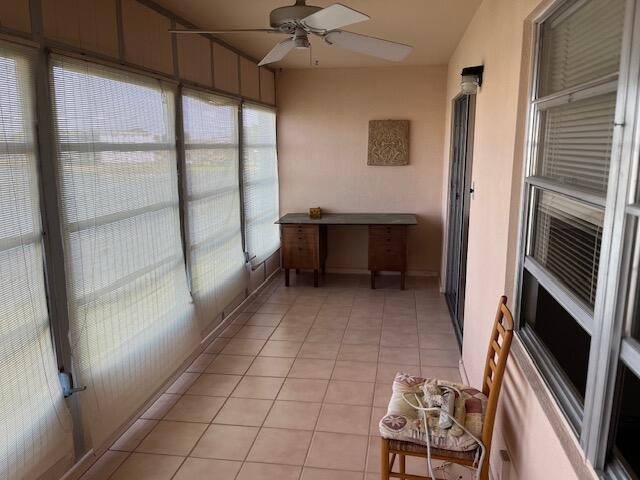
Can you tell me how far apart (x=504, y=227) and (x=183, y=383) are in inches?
94.9

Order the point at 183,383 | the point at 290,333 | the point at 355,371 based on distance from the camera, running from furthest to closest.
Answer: the point at 290,333 < the point at 355,371 < the point at 183,383

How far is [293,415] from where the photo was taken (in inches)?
120

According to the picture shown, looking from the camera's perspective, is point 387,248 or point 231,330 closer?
point 231,330

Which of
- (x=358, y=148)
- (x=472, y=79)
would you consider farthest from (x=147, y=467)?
(x=358, y=148)

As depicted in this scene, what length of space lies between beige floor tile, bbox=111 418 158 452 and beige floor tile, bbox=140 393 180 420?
0.17 feet

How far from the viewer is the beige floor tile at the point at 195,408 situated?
10.0ft

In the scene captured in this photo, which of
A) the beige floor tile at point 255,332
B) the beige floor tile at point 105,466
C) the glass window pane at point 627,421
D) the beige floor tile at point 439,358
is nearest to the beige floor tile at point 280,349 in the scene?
the beige floor tile at point 255,332

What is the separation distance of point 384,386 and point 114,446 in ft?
5.62

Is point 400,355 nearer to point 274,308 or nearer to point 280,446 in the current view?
point 280,446

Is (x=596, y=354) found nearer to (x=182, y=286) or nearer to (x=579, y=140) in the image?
(x=579, y=140)

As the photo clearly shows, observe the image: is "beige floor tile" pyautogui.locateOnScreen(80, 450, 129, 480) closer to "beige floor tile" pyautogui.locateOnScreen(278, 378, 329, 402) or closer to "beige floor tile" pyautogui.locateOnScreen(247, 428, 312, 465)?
"beige floor tile" pyautogui.locateOnScreen(247, 428, 312, 465)

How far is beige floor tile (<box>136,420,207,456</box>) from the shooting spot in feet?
9.02

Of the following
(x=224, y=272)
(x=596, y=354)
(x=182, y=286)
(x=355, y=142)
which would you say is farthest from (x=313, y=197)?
(x=596, y=354)

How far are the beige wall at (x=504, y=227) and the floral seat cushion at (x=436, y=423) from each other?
15cm
